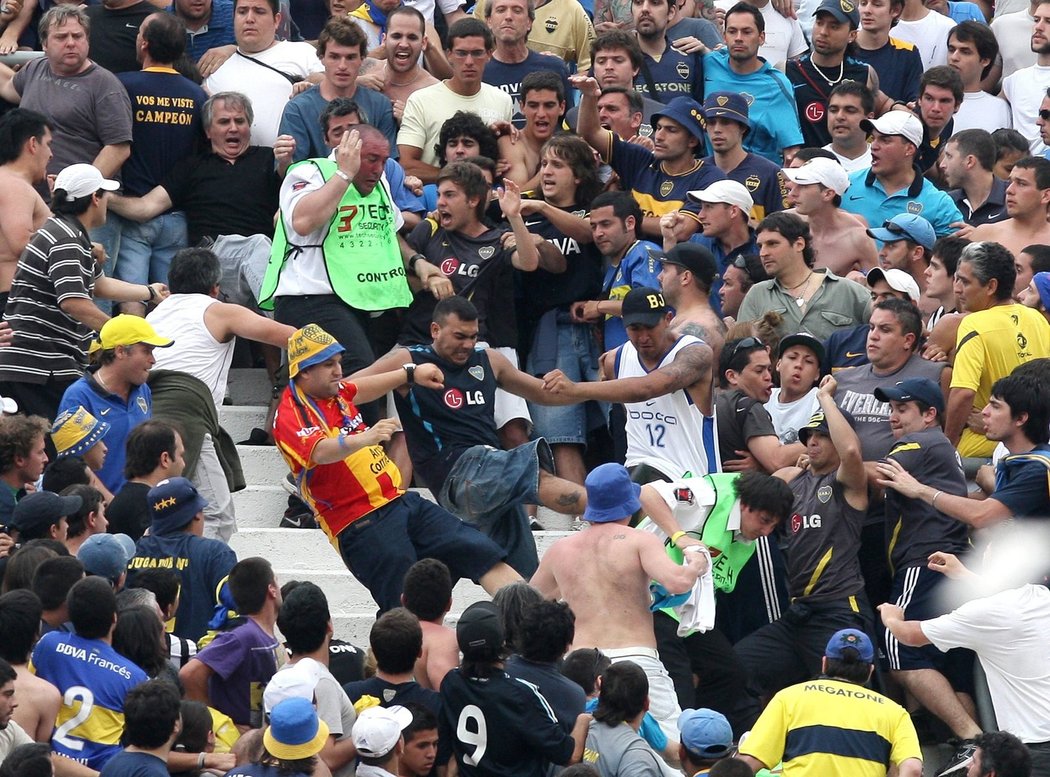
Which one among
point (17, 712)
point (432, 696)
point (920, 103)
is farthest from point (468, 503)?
point (920, 103)

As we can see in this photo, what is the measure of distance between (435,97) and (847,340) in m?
3.32

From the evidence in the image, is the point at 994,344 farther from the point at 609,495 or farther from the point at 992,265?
the point at 609,495

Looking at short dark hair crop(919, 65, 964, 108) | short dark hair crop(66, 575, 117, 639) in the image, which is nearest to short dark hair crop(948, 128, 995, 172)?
short dark hair crop(919, 65, 964, 108)

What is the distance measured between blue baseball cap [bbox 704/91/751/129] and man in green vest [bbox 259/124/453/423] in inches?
88.5

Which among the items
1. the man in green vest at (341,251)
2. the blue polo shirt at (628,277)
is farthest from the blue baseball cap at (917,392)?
the man in green vest at (341,251)

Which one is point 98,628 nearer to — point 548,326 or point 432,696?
point 432,696

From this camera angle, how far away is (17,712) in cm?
773

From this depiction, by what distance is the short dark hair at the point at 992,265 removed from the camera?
11008 mm

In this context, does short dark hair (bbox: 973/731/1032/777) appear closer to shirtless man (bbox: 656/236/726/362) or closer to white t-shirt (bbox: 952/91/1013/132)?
shirtless man (bbox: 656/236/726/362)

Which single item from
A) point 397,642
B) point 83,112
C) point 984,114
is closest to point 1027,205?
point 984,114

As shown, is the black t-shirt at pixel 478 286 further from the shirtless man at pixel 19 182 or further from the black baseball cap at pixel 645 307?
the shirtless man at pixel 19 182

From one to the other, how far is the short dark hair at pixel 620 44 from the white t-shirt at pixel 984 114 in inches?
105

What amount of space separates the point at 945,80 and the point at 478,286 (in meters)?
4.07

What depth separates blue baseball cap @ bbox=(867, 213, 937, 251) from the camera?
39.4 feet
